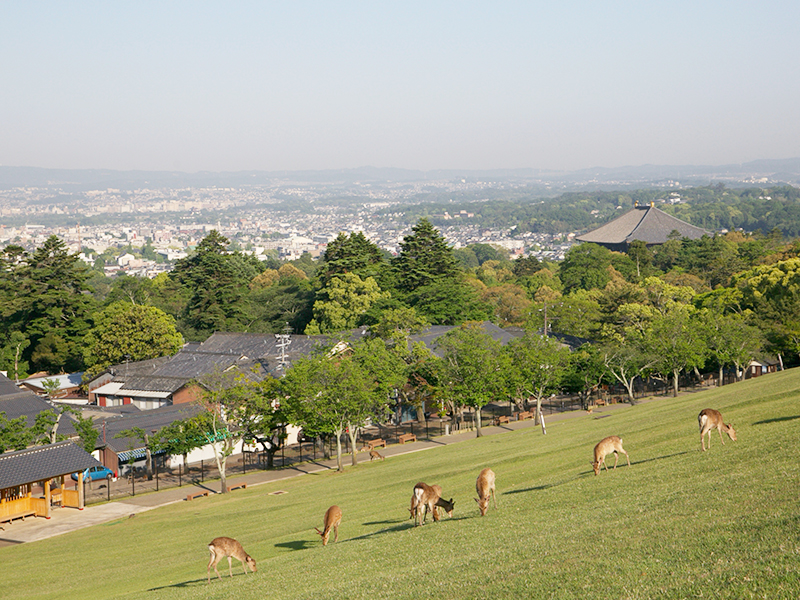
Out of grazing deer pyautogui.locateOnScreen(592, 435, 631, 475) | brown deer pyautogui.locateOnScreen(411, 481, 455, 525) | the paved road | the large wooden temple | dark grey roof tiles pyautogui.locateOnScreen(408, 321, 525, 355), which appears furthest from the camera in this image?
the large wooden temple

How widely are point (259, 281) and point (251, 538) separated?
80078 mm

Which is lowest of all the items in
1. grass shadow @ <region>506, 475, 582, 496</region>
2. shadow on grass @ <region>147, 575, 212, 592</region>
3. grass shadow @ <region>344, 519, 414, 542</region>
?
shadow on grass @ <region>147, 575, 212, 592</region>

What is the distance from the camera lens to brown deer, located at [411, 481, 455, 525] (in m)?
15.3

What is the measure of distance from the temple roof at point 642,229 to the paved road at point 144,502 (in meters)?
118

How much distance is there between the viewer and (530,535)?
40.4ft

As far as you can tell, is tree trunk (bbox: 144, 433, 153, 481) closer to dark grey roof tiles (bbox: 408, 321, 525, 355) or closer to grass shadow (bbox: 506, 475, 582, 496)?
dark grey roof tiles (bbox: 408, 321, 525, 355)

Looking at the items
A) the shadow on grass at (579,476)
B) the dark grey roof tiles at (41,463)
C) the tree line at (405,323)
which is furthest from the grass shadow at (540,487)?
the dark grey roof tiles at (41,463)

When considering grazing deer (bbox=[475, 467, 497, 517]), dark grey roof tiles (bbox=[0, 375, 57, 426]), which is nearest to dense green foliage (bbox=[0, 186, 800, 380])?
dark grey roof tiles (bbox=[0, 375, 57, 426])

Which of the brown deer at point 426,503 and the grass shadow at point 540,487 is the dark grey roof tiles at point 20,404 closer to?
the brown deer at point 426,503

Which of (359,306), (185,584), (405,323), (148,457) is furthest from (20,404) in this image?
(359,306)

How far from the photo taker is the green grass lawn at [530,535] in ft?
29.5

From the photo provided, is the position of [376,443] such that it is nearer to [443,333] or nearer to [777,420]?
[443,333]

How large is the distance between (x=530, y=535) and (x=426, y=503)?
3.60 meters

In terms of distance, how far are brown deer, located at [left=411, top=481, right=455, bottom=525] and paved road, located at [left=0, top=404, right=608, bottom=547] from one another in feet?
57.3
